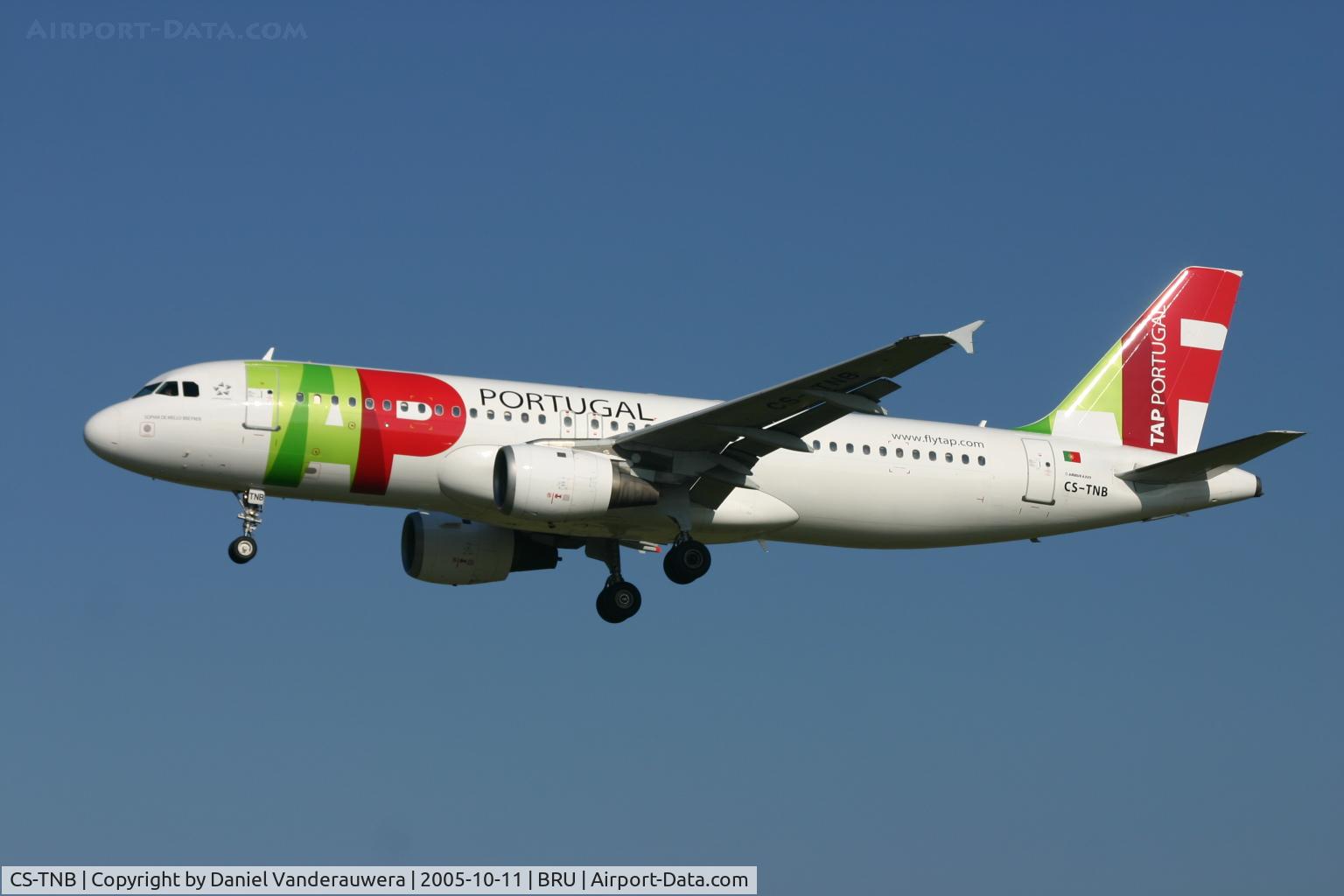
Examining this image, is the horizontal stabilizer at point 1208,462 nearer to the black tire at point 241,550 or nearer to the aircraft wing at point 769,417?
the aircraft wing at point 769,417

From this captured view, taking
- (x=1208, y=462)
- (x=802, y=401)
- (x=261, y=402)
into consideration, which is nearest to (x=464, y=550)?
(x=261, y=402)

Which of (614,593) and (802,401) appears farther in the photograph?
(614,593)

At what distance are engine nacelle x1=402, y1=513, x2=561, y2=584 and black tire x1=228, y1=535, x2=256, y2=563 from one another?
188 inches

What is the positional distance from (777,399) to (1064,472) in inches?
336

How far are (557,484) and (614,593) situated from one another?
4.98 meters

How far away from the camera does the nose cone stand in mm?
35250

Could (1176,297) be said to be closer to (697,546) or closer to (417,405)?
(697,546)

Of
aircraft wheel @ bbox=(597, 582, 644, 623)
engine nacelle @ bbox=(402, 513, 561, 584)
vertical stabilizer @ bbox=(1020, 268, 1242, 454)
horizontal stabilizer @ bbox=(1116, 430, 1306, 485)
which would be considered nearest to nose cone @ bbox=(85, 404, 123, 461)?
engine nacelle @ bbox=(402, 513, 561, 584)

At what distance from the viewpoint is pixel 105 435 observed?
35250 millimetres

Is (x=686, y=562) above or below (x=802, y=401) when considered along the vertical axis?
below

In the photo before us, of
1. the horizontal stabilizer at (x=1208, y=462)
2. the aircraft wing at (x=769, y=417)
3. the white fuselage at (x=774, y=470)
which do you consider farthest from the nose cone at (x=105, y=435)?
the horizontal stabilizer at (x=1208, y=462)

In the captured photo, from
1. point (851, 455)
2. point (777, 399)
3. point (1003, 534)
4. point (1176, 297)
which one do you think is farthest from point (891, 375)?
point (1176, 297)

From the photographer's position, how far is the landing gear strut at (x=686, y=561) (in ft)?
123

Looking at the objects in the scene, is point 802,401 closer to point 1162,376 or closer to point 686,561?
point 686,561
